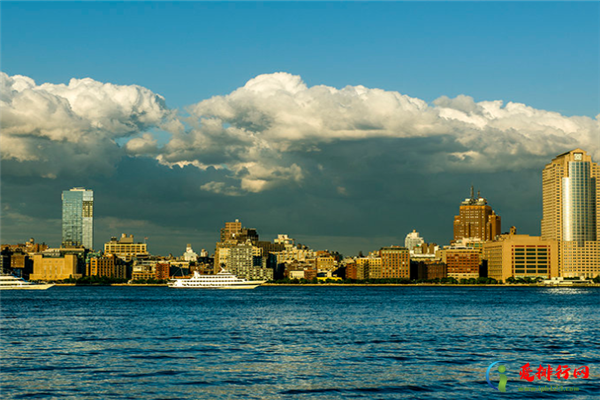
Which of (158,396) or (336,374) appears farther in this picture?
(336,374)

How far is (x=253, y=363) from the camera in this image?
157 ft

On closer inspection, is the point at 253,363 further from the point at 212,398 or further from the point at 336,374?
the point at 212,398

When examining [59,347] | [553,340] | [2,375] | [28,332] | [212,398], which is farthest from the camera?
[28,332]

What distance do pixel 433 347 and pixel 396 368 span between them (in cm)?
1151

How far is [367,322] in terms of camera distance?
84.5m

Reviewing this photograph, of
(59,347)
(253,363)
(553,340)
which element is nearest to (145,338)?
(59,347)

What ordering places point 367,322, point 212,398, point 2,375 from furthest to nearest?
point 367,322, point 2,375, point 212,398

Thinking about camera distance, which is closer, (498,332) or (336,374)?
(336,374)

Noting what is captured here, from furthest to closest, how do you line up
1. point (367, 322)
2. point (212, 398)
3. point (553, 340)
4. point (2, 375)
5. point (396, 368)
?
point (367, 322)
point (553, 340)
point (396, 368)
point (2, 375)
point (212, 398)

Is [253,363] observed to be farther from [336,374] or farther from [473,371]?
[473,371]

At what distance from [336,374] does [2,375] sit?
57.9 feet

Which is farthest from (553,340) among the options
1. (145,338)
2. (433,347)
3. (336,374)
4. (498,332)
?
(145,338)

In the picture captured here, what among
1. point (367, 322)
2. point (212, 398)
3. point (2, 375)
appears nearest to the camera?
point (212, 398)

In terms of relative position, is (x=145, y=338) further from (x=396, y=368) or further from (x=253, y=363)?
(x=396, y=368)
